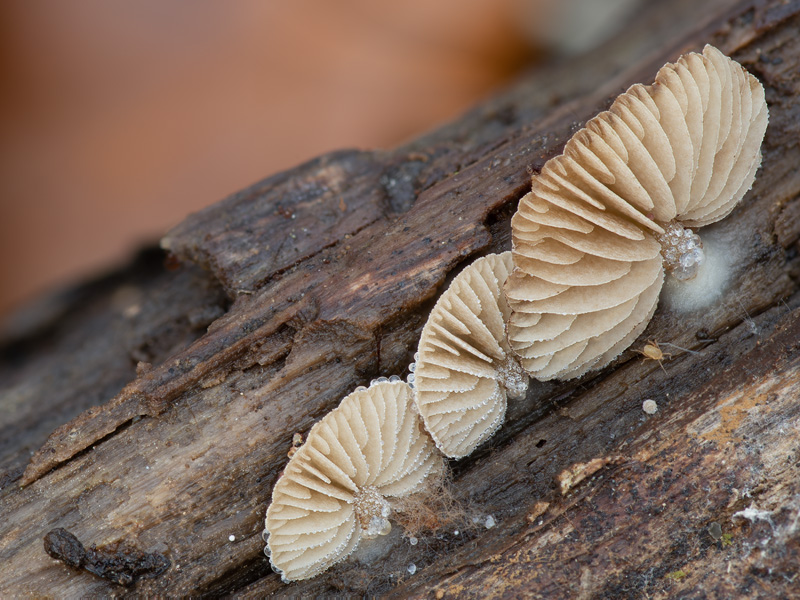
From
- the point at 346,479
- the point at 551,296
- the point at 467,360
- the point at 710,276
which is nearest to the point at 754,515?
the point at 710,276

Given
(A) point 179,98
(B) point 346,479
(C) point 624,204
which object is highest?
(A) point 179,98

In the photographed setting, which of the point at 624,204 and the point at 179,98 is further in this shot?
the point at 179,98

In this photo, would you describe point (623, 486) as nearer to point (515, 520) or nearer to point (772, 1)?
point (515, 520)

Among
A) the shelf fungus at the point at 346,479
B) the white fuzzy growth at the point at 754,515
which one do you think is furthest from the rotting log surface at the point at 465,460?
the shelf fungus at the point at 346,479

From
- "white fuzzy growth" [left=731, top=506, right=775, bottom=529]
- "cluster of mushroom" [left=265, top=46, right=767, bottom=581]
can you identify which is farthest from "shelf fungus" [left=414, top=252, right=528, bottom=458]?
"white fuzzy growth" [left=731, top=506, right=775, bottom=529]

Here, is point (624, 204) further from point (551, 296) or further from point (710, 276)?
point (710, 276)

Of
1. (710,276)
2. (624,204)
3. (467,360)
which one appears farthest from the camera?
(710,276)

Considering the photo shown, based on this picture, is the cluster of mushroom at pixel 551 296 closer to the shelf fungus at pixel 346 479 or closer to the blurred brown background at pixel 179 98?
the shelf fungus at pixel 346 479

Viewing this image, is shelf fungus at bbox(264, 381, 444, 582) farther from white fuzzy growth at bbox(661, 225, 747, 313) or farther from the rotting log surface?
white fuzzy growth at bbox(661, 225, 747, 313)
